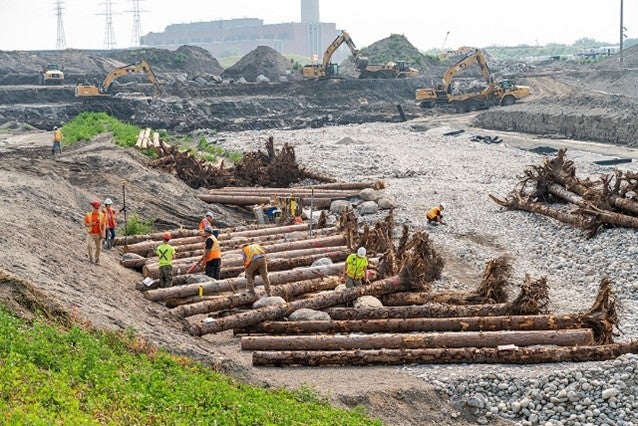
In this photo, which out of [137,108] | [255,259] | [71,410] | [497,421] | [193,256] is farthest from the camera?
[137,108]

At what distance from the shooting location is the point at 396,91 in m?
76.8

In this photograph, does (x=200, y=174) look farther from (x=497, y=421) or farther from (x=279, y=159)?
(x=497, y=421)

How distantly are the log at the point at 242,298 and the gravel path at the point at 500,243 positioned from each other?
10.3 feet

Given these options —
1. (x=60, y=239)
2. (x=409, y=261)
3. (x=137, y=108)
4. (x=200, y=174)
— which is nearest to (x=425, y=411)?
(x=409, y=261)

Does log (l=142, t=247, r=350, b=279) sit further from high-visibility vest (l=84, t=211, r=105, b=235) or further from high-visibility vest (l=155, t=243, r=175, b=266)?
high-visibility vest (l=84, t=211, r=105, b=235)

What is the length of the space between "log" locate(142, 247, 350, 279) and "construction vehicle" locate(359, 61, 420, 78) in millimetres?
57201

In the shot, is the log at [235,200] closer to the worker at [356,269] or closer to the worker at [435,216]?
the worker at [435,216]

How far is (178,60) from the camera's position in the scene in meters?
95.3

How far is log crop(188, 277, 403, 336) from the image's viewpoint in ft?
51.8

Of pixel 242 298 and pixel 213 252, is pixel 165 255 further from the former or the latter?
pixel 242 298

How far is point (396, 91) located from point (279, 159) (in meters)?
44.9

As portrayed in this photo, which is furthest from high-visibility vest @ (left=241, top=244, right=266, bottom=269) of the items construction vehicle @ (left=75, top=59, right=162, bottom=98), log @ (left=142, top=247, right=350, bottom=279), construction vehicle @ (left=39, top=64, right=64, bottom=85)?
construction vehicle @ (left=39, top=64, right=64, bottom=85)

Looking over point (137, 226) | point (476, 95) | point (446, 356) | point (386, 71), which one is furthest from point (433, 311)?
point (386, 71)

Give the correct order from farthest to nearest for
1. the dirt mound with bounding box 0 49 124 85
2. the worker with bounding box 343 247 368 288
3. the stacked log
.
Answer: the dirt mound with bounding box 0 49 124 85 → the stacked log → the worker with bounding box 343 247 368 288
